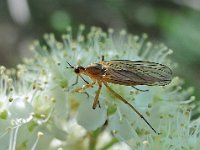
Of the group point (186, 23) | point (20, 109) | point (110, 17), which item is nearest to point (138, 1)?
point (110, 17)

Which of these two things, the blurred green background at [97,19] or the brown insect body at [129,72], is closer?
the brown insect body at [129,72]

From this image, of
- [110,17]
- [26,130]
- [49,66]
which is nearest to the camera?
[26,130]

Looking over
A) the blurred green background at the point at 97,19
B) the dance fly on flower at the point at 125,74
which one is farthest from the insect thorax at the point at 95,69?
the blurred green background at the point at 97,19

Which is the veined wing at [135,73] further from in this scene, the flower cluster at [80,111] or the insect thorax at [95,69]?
the flower cluster at [80,111]

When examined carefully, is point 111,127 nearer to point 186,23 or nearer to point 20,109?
point 20,109

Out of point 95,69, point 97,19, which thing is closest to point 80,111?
point 95,69
